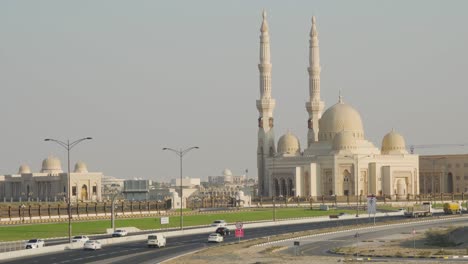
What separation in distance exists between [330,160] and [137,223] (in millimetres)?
75276

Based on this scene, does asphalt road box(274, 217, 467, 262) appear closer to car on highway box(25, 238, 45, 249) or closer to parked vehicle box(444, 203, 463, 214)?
car on highway box(25, 238, 45, 249)

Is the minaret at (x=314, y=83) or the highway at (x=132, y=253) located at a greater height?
the minaret at (x=314, y=83)

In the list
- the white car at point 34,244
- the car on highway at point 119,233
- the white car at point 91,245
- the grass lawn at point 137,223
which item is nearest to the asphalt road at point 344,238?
the white car at point 91,245

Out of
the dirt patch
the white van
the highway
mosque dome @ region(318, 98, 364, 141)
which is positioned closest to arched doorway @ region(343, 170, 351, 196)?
mosque dome @ region(318, 98, 364, 141)

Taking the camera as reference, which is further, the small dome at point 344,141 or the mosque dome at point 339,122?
the mosque dome at point 339,122

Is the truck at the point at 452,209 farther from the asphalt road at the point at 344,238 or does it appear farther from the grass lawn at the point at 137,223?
the asphalt road at the point at 344,238

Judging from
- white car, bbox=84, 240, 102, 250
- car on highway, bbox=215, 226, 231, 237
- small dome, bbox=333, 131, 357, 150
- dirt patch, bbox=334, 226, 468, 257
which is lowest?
dirt patch, bbox=334, 226, 468, 257

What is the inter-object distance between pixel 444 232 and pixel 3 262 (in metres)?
40.7

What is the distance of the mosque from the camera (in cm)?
18938

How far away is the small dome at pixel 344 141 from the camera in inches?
7490

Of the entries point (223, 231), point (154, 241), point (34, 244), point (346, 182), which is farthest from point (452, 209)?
point (34, 244)

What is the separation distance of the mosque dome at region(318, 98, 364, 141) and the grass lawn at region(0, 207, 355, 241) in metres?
42.5

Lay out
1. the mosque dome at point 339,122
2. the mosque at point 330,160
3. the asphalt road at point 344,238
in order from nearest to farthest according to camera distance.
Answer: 1. the asphalt road at point 344,238
2. the mosque at point 330,160
3. the mosque dome at point 339,122

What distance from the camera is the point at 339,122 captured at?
197 metres
